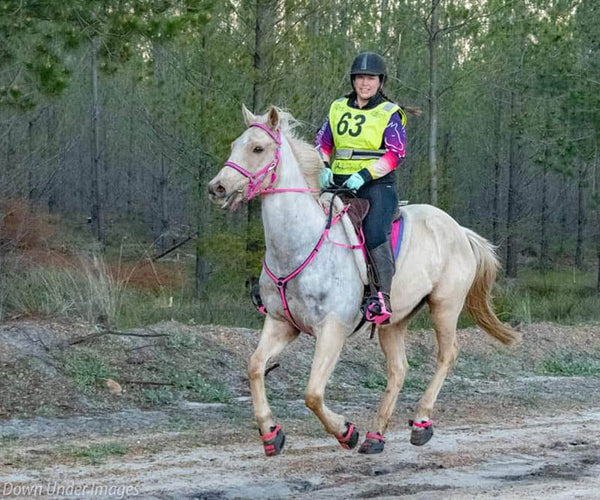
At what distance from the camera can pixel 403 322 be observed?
901cm

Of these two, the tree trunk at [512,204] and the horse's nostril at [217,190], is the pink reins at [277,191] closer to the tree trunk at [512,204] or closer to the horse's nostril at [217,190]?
the horse's nostril at [217,190]

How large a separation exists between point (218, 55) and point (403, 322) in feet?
31.3

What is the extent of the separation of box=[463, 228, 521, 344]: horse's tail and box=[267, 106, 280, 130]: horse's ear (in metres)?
2.98

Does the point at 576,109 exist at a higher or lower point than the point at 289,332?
higher

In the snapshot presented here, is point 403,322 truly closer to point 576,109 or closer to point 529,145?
point 576,109

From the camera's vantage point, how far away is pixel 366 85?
317 inches

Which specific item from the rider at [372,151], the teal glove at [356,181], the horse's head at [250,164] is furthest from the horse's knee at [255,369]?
the teal glove at [356,181]

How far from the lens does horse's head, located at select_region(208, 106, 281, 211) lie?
693cm

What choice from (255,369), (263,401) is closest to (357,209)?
(255,369)

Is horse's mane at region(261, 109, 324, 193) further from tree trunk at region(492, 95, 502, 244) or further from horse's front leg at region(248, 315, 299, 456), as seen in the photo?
tree trunk at region(492, 95, 502, 244)

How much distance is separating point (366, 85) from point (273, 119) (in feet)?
3.41

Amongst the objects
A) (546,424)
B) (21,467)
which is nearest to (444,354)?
(546,424)

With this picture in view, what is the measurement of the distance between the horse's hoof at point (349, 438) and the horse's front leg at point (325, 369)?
3cm

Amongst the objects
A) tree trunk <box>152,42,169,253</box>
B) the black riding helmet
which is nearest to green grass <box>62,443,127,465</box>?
the black riding helmet
